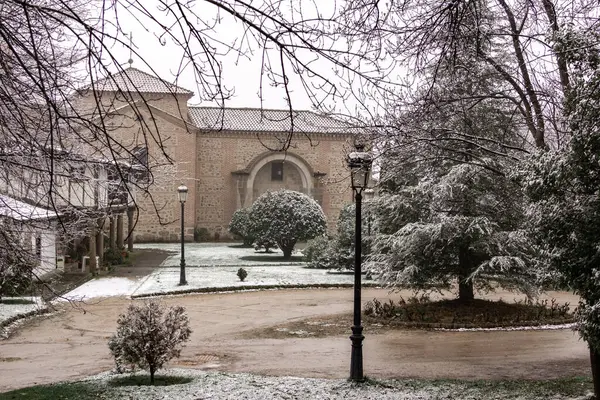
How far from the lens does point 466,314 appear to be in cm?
1586

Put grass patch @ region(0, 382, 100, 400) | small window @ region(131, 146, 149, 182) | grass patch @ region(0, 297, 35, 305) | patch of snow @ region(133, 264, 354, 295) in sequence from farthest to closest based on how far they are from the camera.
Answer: patch of snow @ region(133, 264, 354, 295) → grass patch @ region(0, 297, 35, 305) → grass patch @ region(0, 382, 100, 400) → small window @ region(131, 146, 149, 182)

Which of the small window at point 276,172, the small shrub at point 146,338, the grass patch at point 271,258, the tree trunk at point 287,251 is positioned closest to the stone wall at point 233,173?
the small window at point 276,172

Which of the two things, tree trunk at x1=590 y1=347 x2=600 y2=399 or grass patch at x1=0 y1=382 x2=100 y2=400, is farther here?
grass patch at x1=0 y1=382 x2=100 y2=400

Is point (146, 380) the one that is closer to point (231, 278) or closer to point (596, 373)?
point (596, 373)

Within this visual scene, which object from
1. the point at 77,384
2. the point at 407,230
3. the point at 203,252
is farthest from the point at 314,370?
the point at 203,252

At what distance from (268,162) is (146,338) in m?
34.9

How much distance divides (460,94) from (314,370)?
506 centimetres

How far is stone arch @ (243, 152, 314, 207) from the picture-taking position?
141 feet

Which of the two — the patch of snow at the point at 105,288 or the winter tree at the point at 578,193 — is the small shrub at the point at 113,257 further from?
the winter tree at the point at 578,193

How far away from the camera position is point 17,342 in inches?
517

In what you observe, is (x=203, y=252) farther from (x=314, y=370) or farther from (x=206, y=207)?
(x=314, y=370)

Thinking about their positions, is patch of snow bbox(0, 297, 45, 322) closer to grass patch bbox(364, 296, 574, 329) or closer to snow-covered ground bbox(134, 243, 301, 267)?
grass patch bbox(364, 296, 574, 329)

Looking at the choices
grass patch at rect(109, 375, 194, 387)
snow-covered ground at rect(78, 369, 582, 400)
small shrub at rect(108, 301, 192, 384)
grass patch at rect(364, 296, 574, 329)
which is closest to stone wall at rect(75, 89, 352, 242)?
grass patch at rect(364, 296, 574, 329)

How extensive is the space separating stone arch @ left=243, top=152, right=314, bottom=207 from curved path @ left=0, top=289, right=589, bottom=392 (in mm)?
26448
